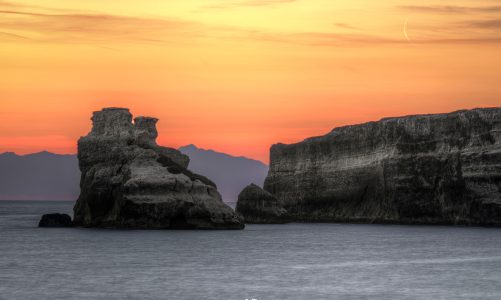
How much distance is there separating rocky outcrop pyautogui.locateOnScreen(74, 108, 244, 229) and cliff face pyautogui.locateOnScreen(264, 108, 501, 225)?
27.6 metres

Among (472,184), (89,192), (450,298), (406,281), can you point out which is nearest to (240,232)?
(89,192)

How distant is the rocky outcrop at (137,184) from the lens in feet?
332

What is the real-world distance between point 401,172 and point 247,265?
63.1 meters

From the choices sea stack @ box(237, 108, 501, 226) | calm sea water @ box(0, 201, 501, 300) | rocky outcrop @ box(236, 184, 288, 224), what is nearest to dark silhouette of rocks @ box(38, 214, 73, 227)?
calm sea water @ box(0, 201, 501, 300)

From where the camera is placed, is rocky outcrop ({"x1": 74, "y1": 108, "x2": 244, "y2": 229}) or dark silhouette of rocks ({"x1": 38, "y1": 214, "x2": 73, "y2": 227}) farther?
dark silhouette of rocks ({"x1": 38, "y1": 214, "x2": 73, "y2": 227})

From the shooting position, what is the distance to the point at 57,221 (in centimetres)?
12294

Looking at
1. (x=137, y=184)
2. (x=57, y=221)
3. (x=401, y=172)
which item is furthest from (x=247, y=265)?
(x=401, y=172)

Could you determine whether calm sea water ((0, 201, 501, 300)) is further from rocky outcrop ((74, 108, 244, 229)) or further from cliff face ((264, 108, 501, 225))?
cliff face ((264, 108, 501, 225))

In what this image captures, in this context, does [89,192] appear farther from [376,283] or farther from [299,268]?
[376,283]

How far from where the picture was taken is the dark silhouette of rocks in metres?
121

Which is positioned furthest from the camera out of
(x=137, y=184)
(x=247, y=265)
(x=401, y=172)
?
(x=401, y=172)

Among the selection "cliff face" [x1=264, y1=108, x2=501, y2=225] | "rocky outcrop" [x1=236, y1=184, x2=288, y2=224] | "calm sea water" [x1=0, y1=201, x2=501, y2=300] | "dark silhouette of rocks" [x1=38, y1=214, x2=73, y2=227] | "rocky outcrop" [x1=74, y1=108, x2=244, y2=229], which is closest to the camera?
"calm sea water" [x1=0, y1=201, x2=501, y2=300]

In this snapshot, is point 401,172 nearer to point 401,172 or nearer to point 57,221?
point 401,172

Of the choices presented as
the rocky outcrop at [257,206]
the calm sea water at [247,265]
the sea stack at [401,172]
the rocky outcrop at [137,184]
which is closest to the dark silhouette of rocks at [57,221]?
the rocky outcrop at [137,184]
